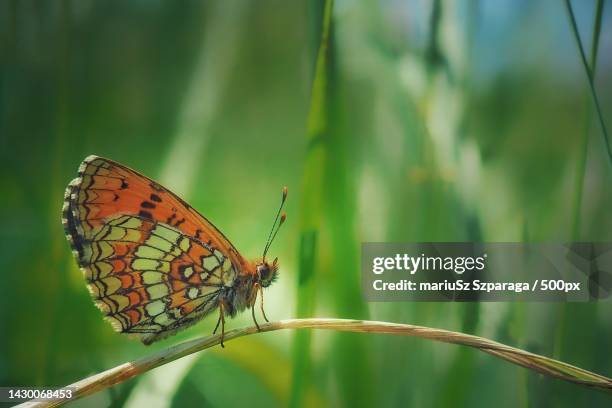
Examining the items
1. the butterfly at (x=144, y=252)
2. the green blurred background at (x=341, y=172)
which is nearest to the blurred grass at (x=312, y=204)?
the green blurred background at (x=341, y=172)

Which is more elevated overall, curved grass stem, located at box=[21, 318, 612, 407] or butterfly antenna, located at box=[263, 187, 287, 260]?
butterfly antenna, located at box=[263, 187, 287, 260]

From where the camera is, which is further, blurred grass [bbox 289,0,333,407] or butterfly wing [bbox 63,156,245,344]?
blurred grass [bbox 289,0,333,407]

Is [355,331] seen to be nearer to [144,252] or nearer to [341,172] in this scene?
[341,172]

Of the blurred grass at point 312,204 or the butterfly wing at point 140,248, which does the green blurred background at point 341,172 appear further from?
the butterfly wing at point 140,248

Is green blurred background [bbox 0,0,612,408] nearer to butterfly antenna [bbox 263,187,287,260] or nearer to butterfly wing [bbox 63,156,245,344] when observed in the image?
butterfly antenna [bbox 263,187,287,260]

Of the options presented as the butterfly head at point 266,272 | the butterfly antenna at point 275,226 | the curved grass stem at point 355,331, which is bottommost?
the curved grass stem at point 355,331

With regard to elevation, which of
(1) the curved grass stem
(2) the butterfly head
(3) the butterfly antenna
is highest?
(3) the butterfly antenna

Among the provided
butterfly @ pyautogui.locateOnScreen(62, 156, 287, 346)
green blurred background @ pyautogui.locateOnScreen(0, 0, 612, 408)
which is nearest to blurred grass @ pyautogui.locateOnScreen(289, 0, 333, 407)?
green blurred background @ pyautogui.locateOnScreen(0, 0, 612, 408)
